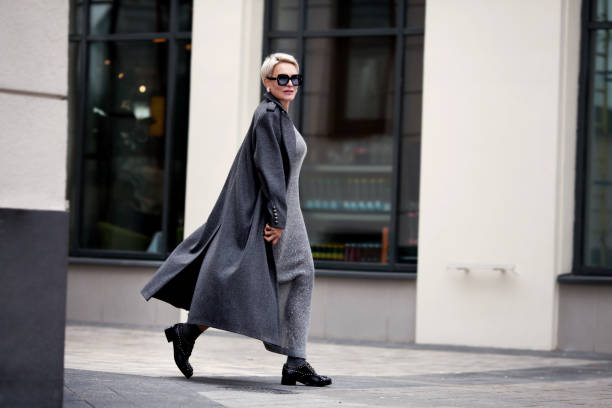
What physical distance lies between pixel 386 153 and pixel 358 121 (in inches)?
17.8

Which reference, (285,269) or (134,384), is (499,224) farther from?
(134,384)

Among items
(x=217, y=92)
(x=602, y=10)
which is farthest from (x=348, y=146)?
(x=602, y=10)

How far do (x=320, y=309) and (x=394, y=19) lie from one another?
9.92 feet

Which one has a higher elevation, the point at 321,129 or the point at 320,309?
the point at 321,129

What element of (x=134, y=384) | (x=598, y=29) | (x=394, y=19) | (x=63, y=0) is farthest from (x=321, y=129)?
(x=63, y=0)

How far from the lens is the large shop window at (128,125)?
11.5m

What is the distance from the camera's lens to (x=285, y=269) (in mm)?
6297

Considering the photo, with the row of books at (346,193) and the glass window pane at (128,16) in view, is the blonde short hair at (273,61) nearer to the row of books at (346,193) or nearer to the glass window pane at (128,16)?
the row of books at (346,193)

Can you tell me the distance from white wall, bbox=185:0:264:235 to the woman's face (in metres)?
4.54

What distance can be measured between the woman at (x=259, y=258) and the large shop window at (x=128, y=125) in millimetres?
5168

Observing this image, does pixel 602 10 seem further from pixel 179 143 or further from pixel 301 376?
pixel 301 376

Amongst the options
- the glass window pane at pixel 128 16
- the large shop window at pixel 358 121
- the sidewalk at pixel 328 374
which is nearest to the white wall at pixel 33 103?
the sidewalk at pixel 328 374

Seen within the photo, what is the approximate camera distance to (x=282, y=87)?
6.36 meters

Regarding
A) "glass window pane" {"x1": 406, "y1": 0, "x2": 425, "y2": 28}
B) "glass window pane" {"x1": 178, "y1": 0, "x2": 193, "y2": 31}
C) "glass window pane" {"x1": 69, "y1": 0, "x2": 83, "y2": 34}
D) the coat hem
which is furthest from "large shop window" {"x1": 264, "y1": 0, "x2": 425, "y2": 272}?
the coat hem
